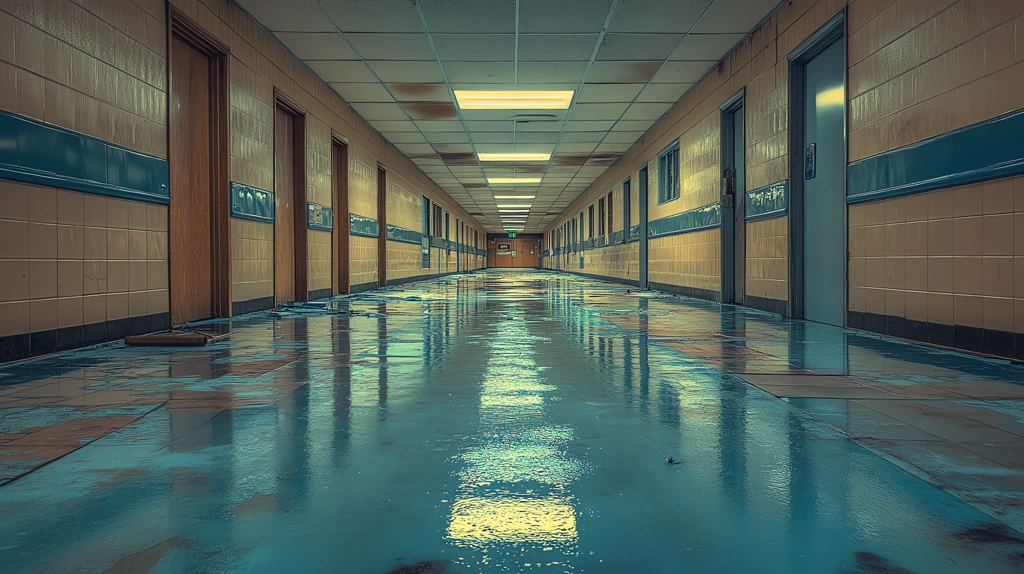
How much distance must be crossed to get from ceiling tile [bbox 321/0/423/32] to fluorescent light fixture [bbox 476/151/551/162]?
8488 millimetres

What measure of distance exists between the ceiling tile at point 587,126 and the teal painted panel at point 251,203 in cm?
634

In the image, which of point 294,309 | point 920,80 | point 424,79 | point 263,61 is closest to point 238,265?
point 294,309

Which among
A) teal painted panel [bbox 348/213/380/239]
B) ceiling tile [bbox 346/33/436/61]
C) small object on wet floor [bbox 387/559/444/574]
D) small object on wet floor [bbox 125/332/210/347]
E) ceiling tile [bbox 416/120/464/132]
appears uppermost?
ceiling tile [bbox 416/120/464/132]

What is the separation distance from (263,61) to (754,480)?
801cm

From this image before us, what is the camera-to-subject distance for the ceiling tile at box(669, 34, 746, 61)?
Answer: 819cm

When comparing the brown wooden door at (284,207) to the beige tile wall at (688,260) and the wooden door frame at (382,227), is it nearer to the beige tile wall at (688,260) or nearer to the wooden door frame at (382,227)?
the wooden door frame at (382,227)

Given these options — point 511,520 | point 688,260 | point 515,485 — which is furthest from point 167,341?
point 688,260

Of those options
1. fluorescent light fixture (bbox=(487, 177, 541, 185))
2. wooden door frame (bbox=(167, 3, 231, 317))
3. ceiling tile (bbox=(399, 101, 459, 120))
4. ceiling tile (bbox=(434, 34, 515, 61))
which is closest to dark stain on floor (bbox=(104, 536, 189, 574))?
wooden door frame (bbox=(167, 3, 231, 317))

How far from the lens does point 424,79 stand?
32.3 ft

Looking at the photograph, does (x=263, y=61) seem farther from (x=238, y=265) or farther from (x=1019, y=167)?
(x=1019, y=167)

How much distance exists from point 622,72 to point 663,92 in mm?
1670

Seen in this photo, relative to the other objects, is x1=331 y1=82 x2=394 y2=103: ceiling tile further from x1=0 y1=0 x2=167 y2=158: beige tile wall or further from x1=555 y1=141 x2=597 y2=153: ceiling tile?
x1=555 y1=141 x2=597 y2=153: ceiling tile

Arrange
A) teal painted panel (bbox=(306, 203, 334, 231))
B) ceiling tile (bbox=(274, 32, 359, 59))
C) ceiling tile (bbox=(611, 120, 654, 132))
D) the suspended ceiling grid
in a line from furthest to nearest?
ceiling tile (bbox=(611, 120, 654, 132)), teal painted panel (bbox=(306, 203, 334, 231)), ceiling tile (bbox=(274, 32, 359, 59)), the suspended ceiling grid

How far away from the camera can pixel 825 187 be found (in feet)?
21.3
